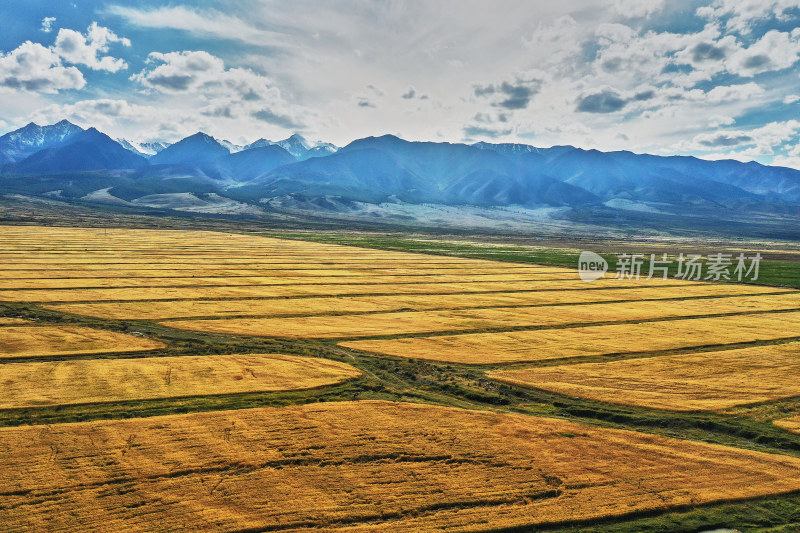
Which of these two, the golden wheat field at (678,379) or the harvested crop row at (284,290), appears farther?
the harvested crop row at (284,290)

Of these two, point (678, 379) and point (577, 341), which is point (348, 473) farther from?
point (577, 341)

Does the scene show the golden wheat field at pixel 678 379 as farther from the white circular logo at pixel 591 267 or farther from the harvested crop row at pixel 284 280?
the white circular logo at pixel 591 267

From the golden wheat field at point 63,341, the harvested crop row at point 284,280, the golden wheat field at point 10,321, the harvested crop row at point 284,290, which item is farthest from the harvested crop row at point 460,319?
the harvested crop row at point 284,280

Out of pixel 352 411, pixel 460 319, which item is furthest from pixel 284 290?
pixel 352 411

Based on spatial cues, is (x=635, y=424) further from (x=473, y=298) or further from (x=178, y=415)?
(x=473, y=298)

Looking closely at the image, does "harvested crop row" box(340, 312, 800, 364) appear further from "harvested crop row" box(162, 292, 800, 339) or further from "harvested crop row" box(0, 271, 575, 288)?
"harvested crop row" box(0, 271, 575, 288)

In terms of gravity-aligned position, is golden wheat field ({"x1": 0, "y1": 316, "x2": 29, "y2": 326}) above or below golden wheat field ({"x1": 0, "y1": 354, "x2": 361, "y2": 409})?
below

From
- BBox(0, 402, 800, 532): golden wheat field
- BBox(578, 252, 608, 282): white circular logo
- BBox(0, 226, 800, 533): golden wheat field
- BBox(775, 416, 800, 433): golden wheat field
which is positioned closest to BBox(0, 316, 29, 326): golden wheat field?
BBox(0, 226, 800, 533): golden wheat field
